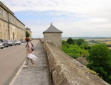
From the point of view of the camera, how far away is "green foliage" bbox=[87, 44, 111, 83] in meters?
31.8

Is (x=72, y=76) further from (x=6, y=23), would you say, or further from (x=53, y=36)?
(x=6, y=23)

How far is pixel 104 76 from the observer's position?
3161 centimetres

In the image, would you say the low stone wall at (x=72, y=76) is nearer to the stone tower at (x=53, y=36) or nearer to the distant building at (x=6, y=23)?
the stone tower at (x=53, y=36)

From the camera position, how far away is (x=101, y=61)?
35.3 metres

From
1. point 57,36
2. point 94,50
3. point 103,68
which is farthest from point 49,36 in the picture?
point 103,68

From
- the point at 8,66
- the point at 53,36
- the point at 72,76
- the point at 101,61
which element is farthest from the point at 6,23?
the point at 72,76

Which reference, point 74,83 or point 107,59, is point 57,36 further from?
point 74,83

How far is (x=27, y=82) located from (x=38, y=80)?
1.45 feet

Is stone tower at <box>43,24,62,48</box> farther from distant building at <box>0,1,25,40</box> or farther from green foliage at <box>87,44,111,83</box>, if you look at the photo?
distant building at <box>0,1,25,40</box>

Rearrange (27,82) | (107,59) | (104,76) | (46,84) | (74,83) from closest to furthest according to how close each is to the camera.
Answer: (74,83) < (46,84) < (27,82) < (104,76) < (107,59)

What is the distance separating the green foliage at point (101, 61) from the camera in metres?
31.8

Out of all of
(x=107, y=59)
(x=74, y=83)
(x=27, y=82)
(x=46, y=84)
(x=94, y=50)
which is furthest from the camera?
(x=94, y=50)

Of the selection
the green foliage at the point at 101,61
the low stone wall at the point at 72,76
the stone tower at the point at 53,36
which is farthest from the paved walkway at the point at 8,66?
the green foliage at the point at 101,61

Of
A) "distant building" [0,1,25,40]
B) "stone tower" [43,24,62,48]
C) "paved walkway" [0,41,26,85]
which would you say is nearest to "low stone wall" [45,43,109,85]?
"paved walkway" [0,41,26,85]
